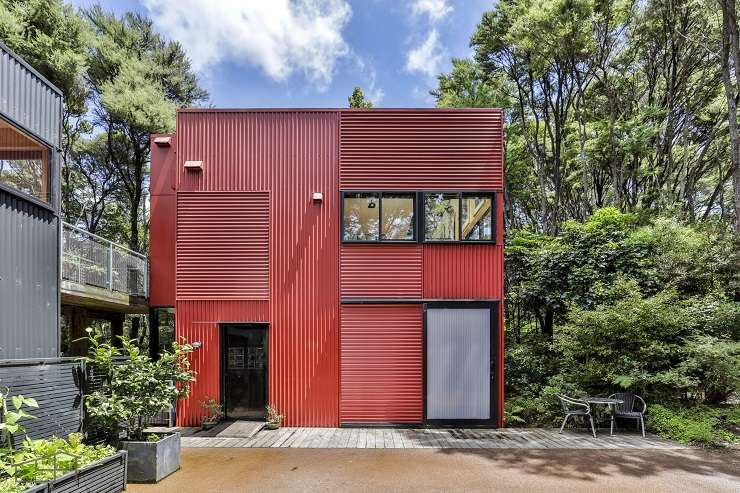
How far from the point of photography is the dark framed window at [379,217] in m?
7.99

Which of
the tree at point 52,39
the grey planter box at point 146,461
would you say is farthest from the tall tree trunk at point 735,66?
the tree at point 52,39

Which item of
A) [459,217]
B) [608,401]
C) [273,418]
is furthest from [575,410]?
[273,418]

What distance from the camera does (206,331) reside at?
7875mm

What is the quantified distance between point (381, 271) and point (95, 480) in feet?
17.5

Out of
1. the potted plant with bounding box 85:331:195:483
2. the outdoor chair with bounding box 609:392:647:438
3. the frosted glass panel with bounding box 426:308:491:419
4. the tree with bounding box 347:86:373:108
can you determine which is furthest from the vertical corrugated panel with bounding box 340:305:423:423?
the tree with bounding box 347:86:373:108

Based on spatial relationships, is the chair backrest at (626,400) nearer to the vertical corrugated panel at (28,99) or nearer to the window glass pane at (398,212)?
the window glass pane at (398,212)

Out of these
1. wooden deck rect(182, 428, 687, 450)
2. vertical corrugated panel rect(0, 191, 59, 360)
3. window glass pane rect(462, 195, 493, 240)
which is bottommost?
wooden deck rect(182, 428, 687, 450)

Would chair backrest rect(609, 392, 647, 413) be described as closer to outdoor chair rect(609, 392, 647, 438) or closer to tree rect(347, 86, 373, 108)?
outdoor chair rect(609, 392, 647, 438)

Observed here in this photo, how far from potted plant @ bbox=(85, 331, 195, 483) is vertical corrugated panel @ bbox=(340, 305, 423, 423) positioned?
329 cm

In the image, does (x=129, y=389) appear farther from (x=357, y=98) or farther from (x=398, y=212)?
(x=357, y=98)

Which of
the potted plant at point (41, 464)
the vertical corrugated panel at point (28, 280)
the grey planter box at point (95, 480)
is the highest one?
the vertical corrugated panel at point (28, 280)

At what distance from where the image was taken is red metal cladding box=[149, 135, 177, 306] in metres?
8.71

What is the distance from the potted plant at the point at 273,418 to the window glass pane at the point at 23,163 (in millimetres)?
5275

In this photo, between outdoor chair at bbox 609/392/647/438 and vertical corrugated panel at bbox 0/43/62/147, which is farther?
outdoor chair at bbox 609/392/647/438
